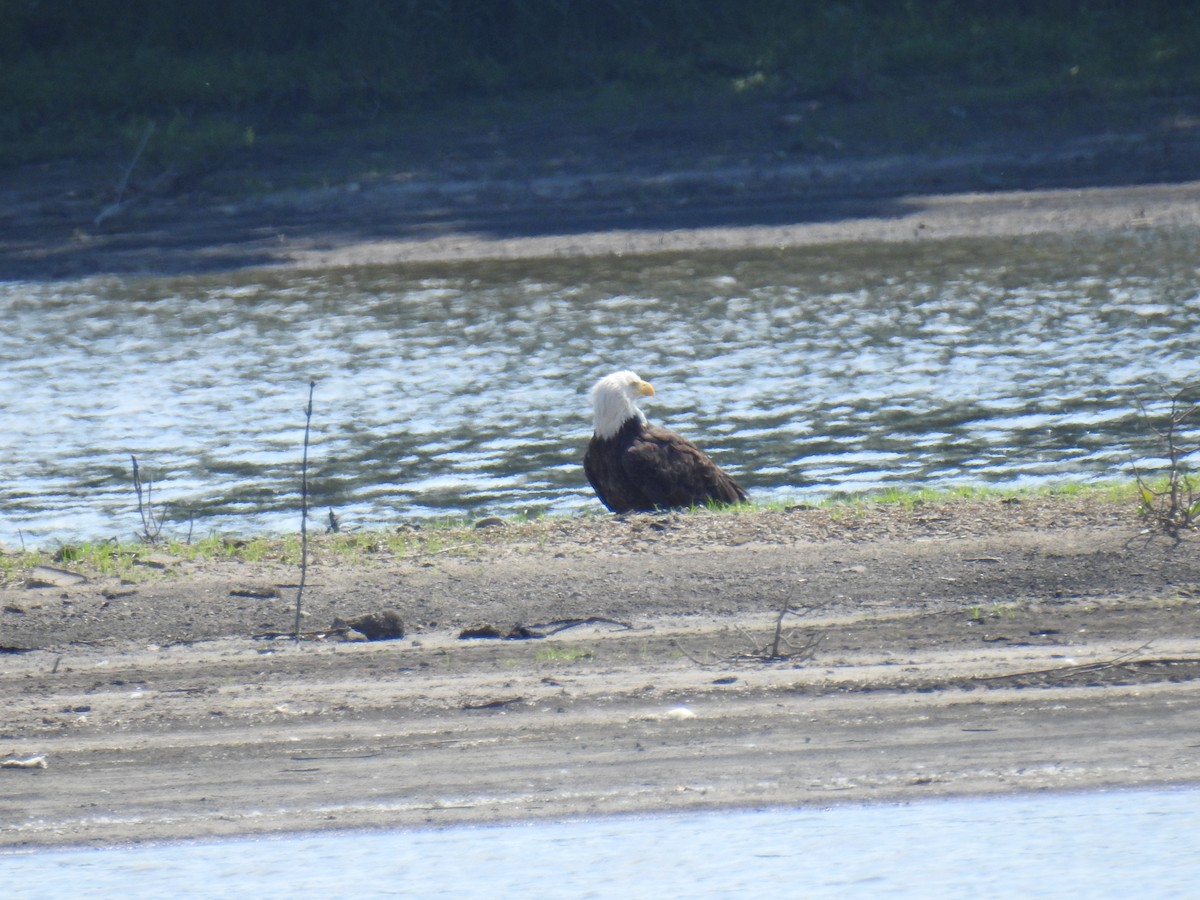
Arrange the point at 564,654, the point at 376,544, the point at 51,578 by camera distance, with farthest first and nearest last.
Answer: the point at 376,544 → the point at 51,578 → the point at 564,654

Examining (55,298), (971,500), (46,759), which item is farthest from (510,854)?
(55,298)

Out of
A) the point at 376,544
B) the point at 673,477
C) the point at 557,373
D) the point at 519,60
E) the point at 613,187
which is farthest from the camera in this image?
the point at 519,60

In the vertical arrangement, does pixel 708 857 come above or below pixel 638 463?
below

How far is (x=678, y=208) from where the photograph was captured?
21.5m

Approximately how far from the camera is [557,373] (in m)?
15.2

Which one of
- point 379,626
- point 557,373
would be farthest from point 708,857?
point 557,373

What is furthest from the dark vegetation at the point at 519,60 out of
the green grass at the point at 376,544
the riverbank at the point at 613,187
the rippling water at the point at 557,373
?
the green grass at the point at 376,544

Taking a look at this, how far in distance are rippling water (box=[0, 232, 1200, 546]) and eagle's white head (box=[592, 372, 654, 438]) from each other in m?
1.08

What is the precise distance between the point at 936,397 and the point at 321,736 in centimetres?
853

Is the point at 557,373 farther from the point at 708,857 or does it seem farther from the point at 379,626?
the point at 708,857

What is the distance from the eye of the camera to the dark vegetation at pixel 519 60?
24.1 meters

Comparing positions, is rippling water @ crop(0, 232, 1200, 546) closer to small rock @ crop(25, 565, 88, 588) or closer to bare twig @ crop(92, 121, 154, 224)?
A: small rock @ crop(25, 565, 88, 588)

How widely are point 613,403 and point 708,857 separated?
181 inches

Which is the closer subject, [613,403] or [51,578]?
[51,578]
